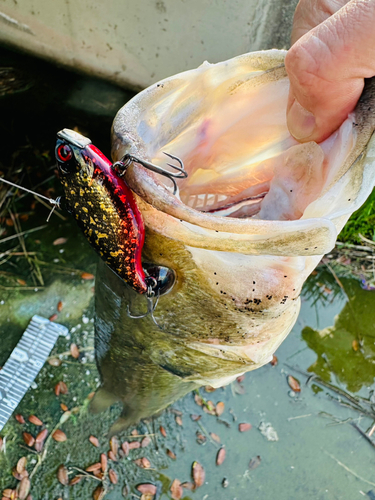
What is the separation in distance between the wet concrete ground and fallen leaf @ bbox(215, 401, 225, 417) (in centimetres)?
3

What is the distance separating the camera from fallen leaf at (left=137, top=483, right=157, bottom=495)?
2549 mm

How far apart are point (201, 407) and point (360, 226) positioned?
201 cm

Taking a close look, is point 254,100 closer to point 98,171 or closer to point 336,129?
point 336,129

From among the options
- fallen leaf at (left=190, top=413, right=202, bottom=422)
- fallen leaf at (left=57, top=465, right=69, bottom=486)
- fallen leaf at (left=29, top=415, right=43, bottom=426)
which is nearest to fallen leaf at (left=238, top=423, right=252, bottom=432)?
fallen leaf at (left=190, top=413, right=202, bottom=422)

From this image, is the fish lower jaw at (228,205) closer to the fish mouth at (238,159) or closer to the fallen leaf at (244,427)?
the fish mouth at (238,159)

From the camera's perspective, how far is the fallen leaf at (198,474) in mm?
2583

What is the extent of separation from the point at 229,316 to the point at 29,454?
2.15 meters

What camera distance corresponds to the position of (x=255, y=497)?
2.57 meters

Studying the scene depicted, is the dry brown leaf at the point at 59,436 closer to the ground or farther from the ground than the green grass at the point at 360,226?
closer to the ground

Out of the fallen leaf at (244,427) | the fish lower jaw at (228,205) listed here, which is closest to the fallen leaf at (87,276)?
the fallen leaf at (244,427)

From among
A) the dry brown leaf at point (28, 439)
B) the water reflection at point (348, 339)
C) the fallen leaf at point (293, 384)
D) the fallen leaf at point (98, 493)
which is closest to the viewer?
the fallen leaf at point (98, 493)

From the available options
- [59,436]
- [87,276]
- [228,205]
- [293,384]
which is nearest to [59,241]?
[87,276]

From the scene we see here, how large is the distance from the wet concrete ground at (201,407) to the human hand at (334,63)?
2.30m

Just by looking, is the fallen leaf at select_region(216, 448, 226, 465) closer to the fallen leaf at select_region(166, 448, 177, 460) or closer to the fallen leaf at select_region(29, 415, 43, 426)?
the fallen leaf at select_region(166, 448, 177, 460)
